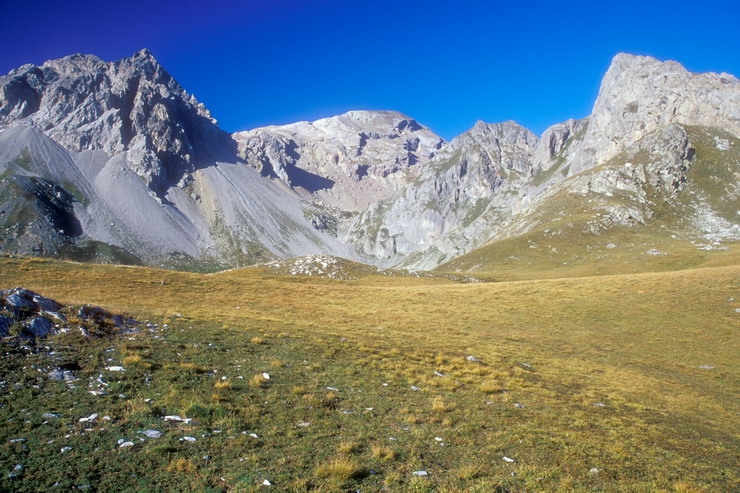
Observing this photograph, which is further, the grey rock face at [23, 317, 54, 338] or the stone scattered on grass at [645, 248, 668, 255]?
the stone scattered on grass at [645, 248, 668, 255]

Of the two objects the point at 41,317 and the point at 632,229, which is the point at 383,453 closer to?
the point at 41,317

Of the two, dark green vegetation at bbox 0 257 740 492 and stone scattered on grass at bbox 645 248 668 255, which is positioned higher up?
stone scattered on grass at bbox 645 248 668 255

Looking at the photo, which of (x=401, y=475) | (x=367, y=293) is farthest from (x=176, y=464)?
(x=367, y=293)

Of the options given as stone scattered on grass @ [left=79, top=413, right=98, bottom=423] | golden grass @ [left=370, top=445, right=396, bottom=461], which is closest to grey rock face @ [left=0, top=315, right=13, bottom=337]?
stone scattered on grass @ [left=79, top=413, right=98, bottom=423]

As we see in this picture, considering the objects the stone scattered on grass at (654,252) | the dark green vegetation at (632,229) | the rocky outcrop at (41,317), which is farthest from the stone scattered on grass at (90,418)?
the stone scattered on grass at (654,252)

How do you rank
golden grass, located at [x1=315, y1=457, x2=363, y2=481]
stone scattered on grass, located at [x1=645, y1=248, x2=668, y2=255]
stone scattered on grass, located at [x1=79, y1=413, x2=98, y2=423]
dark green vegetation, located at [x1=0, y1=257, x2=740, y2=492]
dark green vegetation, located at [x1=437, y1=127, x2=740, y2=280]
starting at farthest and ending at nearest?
stone scattered on grass, located at [x1=645, y1=248, x2=668, y2=255], dark green vegetation, located at [x1=437, y1=127, x2=740, y2=280], stone scattered on grass, located at [x1=79, y1=413, x2=98, y2=423], dark green vegetation, located at [x1=0, y1=257, x2=740, y2=492], golden grass, located at [x1=315, y1=457, x2=363, y2=481]

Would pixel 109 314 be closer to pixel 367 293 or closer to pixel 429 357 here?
pixel 429 357

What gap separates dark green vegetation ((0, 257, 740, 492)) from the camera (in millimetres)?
9703

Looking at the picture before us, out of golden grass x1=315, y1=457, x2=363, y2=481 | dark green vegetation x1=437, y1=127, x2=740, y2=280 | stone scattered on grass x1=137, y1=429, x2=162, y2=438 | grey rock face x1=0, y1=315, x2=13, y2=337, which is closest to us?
golden grass x1=315, y1=457, x2=363, y2=481

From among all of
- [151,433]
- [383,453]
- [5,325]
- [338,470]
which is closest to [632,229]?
[383,453]

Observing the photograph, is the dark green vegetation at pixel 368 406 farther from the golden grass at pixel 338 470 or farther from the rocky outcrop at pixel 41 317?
the rocky outcrop at pixel 41 317

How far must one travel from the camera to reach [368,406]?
594 inches

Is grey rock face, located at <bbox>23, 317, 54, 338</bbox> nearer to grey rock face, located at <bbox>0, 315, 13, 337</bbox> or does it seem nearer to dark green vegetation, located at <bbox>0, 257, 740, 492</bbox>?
grey rock face, located at <bbox>0, 315, 13, 337</bbox>

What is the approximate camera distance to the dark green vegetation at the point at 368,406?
970 centimetres
